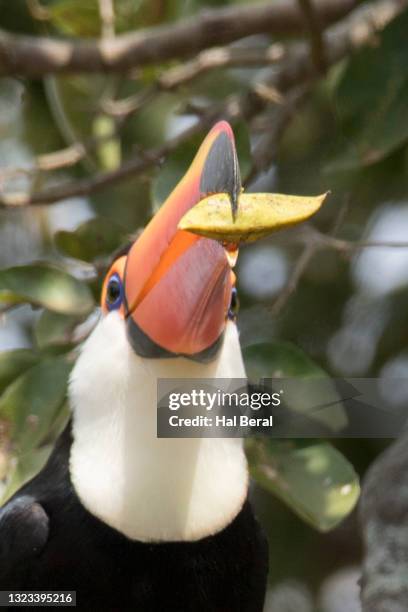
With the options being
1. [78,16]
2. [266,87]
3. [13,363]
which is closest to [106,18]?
[78,16]

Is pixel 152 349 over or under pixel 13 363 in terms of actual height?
over

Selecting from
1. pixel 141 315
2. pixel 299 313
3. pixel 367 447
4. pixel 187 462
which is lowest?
pixel 367 447

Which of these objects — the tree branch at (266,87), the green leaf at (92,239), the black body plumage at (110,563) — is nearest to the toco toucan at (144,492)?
the black body plumage at (110,563)

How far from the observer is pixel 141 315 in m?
2.06

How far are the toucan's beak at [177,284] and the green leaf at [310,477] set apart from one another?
1.10 feet

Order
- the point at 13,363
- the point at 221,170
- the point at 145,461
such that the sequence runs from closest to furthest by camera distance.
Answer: the point at 221,170 → the point at 145,461 → the point at 13,363

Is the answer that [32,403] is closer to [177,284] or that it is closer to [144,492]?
[144,492]

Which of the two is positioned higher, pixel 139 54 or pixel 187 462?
pixel 139 54

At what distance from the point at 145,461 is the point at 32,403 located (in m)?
0.28

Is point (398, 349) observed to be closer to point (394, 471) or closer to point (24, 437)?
point (394, 471)

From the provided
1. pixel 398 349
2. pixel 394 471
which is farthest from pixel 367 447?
pixel 394 471

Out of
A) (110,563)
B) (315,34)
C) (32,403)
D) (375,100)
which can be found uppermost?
(315,34)

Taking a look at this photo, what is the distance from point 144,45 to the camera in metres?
2.75

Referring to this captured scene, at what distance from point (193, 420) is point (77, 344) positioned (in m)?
0.42
